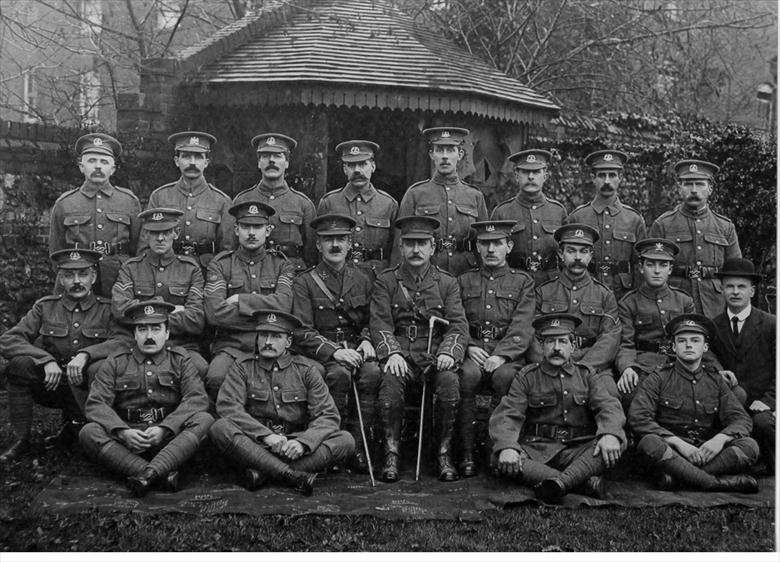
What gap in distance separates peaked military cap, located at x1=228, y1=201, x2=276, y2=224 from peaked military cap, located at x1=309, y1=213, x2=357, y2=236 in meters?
0.36

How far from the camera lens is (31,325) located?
5719 mm

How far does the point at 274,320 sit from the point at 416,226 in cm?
129

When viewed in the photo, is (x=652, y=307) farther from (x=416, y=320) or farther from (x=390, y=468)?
(x=390, y=468)

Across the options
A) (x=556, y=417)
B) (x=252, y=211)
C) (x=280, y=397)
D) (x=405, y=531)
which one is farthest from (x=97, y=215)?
(x=556, y=417)

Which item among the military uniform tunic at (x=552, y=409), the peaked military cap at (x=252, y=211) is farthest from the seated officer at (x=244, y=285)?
the military uniform tunic at (x=552, y=409)

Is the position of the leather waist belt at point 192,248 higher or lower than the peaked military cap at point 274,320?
higher

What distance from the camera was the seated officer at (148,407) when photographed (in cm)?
484

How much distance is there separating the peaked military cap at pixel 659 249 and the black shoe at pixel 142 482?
3689 millimetres

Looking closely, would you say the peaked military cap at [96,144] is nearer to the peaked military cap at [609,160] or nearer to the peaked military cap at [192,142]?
the peaked military cap at [192,142]

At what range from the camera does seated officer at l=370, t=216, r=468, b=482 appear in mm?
5422

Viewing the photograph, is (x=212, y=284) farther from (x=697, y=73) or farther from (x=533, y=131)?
(x=697, y=73)

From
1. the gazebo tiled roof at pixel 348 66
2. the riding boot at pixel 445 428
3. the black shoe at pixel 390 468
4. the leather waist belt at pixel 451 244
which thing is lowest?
the black shoe at pixel 390 468

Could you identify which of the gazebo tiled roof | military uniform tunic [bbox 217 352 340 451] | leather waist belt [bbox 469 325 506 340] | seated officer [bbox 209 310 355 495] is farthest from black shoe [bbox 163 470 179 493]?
the gazebo tiled roof

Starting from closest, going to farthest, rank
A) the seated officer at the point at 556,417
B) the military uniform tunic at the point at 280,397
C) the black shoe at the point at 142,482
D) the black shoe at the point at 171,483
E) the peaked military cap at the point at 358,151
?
the black shoe at the point at 142,482
the black shoe at the point at 171,483
the seated officer at the point at 556,417
the military uniform tunic at the point at 280,397
the peaked military cap at the point at 358,151
